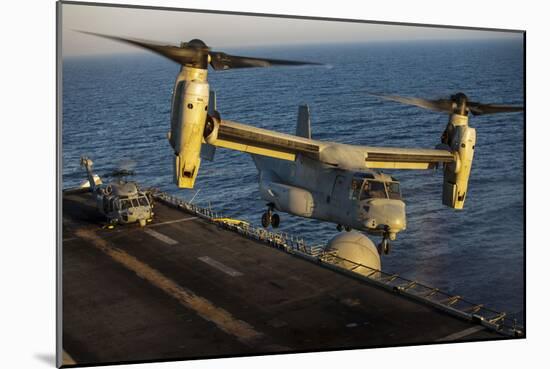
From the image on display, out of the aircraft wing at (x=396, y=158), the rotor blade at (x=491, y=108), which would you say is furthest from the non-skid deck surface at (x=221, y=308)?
the rotor blade at (x=491, y=108)

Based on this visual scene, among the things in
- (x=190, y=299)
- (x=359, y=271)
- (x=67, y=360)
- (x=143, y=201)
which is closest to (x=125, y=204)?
(x=143, y=201)

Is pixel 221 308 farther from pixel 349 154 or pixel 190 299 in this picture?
pixel 349 154

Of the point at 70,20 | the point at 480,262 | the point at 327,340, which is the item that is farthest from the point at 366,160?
the point at 480,262

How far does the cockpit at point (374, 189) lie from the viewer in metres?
19.9

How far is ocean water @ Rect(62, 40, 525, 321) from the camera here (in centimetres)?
2125

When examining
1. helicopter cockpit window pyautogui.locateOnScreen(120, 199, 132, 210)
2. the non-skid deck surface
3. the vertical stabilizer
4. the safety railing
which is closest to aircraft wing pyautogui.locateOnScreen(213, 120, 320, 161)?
the safety railing

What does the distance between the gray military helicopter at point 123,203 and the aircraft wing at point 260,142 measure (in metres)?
9.29

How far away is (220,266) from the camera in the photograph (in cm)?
2273

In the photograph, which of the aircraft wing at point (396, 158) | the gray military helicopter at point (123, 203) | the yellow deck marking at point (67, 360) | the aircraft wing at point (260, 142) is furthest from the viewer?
the gray military helicopter at point (123, 203)

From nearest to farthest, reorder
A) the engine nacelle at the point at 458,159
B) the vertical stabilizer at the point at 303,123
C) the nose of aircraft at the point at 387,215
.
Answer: the nose of aircraft at the point at 387,215 → the engine nacelle at the point at 458,159 → the vertical stabilizer at the point at 303,123

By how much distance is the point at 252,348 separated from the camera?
57.4ft

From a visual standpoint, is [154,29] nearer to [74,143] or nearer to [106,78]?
[106,78]

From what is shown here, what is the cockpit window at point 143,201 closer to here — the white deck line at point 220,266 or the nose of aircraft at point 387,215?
the white deck line at point 220,266

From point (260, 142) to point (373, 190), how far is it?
3980mm
